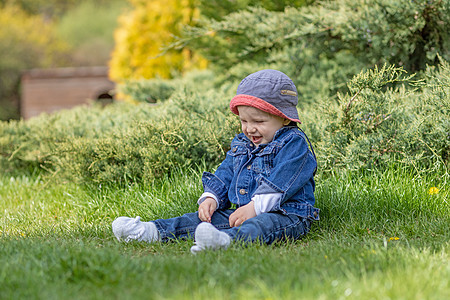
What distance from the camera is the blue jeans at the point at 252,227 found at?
2.64 metres

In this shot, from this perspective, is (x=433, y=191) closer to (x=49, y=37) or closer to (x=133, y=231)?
(x=133, y=231)

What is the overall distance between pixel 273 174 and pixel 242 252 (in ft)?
1.92

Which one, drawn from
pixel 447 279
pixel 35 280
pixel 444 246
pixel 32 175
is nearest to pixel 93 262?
pixel 35 280

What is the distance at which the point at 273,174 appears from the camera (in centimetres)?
278

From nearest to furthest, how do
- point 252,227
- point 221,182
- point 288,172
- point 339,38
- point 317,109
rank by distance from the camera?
1. point 252,227
2. point 288,172
3. point 221,182
4. point 317,109
5. point 339,38

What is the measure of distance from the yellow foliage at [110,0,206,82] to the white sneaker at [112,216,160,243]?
252 inches

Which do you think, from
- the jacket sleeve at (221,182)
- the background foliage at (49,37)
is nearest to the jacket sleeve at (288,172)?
the jacket sleeve at (221,182)

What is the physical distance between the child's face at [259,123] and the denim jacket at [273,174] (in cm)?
5

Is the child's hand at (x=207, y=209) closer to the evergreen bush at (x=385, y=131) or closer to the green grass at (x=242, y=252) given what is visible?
the green grass at (x=242, y=252)

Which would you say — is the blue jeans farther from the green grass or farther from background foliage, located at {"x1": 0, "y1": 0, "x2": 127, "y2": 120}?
background foliage, located at {"x1": 0, "y1": 0, "x2": 127, "y2": 120}

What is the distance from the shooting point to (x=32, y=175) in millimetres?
5500

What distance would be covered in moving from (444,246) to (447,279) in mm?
635

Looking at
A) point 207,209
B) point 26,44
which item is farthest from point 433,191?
point 26,44

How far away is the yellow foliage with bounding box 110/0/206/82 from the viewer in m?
9.02
